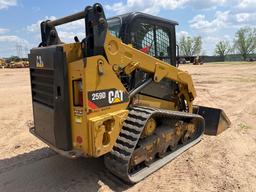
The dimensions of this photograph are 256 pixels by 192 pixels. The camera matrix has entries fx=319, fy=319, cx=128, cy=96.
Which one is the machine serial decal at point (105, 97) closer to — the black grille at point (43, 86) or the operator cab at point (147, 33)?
the black grille at point (43, 86)

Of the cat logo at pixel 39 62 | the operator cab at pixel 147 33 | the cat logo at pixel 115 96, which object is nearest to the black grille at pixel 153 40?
the operator cab at pixel 147 33

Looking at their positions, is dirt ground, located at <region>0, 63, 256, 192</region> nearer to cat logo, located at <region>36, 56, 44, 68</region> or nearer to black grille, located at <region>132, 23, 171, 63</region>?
cat logo, located at <region>36, 56, 44, 68</region>

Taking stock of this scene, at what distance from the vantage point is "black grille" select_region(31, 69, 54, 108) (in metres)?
4.70

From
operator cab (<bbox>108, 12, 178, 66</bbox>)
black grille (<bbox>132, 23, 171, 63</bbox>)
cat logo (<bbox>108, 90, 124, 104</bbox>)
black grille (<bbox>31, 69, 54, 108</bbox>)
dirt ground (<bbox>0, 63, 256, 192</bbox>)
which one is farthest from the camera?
black grille (<bbox>132, 23, 171, 63</bbox>)

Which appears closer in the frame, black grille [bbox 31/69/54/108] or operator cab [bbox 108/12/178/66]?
black grille [bbox 31/69/54/108]

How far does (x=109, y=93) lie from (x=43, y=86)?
115cm

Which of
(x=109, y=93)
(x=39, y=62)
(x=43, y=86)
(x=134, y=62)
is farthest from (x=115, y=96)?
(x=39, y=62)

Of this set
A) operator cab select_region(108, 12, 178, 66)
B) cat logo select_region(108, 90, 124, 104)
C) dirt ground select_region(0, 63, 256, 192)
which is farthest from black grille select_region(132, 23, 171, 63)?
dirt ground select_region(0, 63, 256, 192)

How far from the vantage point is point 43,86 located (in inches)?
196

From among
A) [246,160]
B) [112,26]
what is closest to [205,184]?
[246,160]

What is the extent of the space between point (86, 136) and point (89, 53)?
113cm

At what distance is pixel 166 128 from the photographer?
5781mm

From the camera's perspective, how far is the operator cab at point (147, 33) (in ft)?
17.6

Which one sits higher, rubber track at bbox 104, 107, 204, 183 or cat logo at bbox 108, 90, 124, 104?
cat logo at bbox 108, 90, 124, 104
